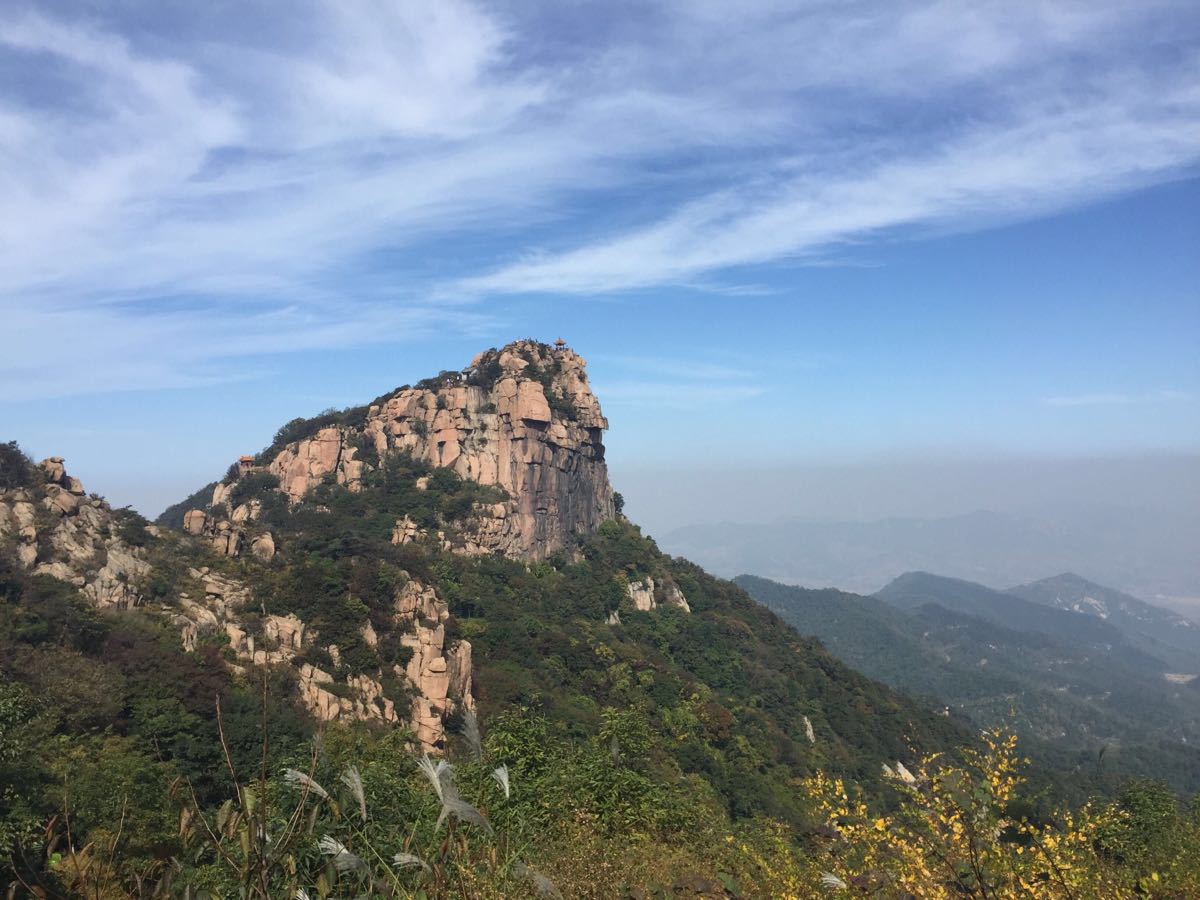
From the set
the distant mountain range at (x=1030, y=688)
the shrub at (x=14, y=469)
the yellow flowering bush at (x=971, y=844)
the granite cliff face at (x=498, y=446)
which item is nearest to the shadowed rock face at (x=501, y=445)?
the granite cliff face at (x=498, y=446)

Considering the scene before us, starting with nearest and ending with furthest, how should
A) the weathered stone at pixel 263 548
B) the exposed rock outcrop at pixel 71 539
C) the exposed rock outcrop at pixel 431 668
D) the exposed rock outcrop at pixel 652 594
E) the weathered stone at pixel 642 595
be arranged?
1. the exposed rock outcrop at pixel 71 539
2. the exposed rock outcrop at pixel 431 668
3. the weathered stone at pixel 263 548
4. the weathered stone at pixel 642 595
5. the exposed rock outcrop at pixel 652 594

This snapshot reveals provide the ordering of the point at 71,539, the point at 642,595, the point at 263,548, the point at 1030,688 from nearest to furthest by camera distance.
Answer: the point at 71,539 < the point at 263,548 < the point at 642,595 < the point at 1030,688

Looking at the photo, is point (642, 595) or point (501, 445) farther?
point (501, 445)

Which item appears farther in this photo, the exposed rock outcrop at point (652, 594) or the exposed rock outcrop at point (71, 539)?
the exposed rock outcrop at point (652, 594)

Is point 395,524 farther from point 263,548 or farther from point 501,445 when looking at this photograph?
point 263,548

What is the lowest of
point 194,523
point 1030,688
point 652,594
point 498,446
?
point 1030,688

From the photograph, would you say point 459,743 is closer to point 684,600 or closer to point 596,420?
point 684,600

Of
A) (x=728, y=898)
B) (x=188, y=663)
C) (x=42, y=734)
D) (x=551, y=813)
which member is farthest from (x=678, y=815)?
(x=188, y=663)

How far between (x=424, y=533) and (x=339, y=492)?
923 centimetres

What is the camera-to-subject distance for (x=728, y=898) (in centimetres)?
915

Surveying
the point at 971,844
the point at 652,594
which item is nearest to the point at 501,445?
the point at 652,594

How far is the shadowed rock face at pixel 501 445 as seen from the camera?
209ft

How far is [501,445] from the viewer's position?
68188mm

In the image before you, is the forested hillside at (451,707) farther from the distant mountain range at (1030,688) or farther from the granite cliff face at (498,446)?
the distant mountain range at (1030,688)
